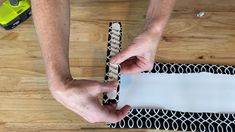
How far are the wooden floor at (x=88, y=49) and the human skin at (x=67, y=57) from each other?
0.37ft

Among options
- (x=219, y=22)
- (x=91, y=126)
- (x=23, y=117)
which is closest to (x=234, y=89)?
(x=219, y=22)

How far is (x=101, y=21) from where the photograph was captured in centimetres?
82

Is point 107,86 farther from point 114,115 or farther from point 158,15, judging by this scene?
point 158,15

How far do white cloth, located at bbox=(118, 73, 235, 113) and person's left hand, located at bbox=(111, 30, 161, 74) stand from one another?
1.9 inches

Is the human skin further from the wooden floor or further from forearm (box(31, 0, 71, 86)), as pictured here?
the wooden floor

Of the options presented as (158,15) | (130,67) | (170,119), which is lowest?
(170,119)

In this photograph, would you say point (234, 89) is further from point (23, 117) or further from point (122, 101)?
point (23, 117)

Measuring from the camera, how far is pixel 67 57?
0.55 m

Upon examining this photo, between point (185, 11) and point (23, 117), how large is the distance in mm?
485

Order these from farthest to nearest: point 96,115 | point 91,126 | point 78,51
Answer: point 78,51, point 91,126, point 96,115

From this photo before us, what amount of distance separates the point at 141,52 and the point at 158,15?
0.28 feet

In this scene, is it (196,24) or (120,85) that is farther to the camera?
(196,24)

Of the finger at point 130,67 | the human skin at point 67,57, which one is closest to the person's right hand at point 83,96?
the human skin at point 67,57

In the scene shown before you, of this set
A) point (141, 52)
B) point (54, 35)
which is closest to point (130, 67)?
point (141, 52)
